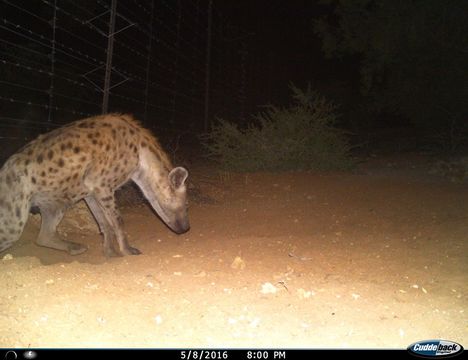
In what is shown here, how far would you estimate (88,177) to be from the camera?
448 centimetres

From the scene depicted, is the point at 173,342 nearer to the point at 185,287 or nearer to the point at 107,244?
the point at 185,287

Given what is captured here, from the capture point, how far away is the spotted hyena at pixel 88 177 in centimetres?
404

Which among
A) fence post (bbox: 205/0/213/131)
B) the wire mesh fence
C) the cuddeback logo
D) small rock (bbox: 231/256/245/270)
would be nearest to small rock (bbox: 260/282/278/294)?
small rock (bbox: 231/256/245/270)

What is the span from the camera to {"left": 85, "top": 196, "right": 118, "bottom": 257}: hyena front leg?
463 cm

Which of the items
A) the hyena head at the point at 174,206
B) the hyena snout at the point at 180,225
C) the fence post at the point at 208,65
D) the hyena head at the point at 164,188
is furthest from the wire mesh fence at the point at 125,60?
the hyena snout at the point at 180,225

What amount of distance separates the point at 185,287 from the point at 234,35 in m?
11.2

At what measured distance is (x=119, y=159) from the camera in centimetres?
468

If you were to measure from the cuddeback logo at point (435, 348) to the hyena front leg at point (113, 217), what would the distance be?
2.92 m

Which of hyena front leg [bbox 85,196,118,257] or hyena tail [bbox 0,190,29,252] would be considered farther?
hyena front leg [bbox 85,196,118,257]

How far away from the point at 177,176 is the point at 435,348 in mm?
3162

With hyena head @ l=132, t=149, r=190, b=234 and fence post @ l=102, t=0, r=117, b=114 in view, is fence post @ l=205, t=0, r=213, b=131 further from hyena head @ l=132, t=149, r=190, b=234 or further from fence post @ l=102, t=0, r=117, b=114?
hyena head @ l=132, t=149, r=190, b=234

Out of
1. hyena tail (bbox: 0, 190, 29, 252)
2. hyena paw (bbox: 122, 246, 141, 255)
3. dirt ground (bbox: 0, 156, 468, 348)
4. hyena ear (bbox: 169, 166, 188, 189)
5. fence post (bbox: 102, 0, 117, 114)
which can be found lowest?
hyena paw (bbox: 122, 246, 141, 255)

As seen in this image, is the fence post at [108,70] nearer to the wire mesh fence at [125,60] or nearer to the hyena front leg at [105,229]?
the wire mesh fence at [125,60]

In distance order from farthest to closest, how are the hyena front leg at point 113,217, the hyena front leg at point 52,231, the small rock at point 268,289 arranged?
the hyena front leg at point 113,217 < the hyena front leg at point 52,231 < the small rock at point 268,289
